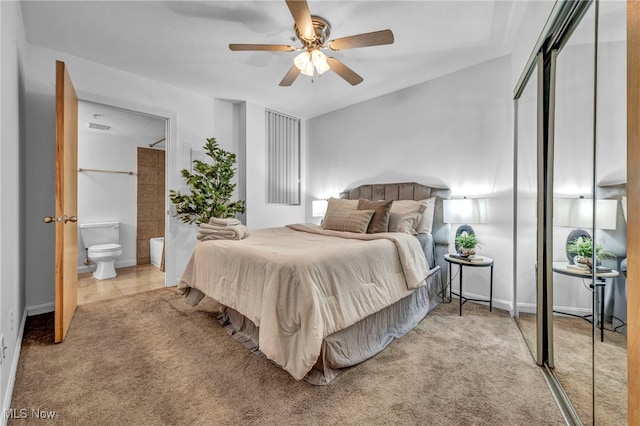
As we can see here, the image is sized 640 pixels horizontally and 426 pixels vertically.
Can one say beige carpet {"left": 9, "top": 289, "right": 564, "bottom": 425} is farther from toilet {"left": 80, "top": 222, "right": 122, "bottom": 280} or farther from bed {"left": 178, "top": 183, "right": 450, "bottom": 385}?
toilet {"left": 80, "top": 222, "right": 122, "bottom": 280}

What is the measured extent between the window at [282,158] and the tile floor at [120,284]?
6.72 feet

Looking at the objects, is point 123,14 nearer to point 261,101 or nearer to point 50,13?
point 50,13

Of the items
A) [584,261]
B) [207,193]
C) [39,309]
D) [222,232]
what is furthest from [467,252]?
[39,309]

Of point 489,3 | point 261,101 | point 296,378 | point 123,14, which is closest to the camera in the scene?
point 296,378

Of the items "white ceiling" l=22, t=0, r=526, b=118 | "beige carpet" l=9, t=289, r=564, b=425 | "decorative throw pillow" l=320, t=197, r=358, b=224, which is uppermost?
"white ceiling" l=22, t=0, r=526, b=118

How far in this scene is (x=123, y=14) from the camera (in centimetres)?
228

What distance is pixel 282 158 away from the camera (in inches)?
188

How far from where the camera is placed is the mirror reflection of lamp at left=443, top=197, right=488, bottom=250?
9.13ft

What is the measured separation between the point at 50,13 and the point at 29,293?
8.29ft

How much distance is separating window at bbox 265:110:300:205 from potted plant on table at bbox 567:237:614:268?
3.85 meters

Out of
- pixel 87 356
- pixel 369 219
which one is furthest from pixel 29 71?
pixel 369 219

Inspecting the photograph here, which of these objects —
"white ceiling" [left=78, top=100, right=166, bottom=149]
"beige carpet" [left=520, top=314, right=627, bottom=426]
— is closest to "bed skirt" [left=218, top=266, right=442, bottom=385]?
"beige carpet" [left=520, top=314, right=627, bottom=426]

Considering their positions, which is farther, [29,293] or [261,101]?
[261,101]

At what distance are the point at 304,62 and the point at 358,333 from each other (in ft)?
7.04
